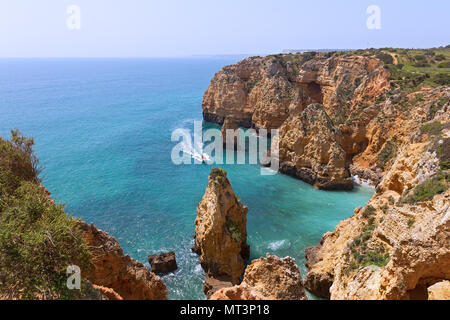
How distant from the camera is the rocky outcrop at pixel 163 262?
1047 inches

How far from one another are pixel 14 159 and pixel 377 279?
74.5 ft

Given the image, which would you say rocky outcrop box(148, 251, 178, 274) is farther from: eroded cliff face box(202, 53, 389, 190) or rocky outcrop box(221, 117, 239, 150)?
rocky outcrop box(221, 117, 239, 150)

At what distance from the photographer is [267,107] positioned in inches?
2549

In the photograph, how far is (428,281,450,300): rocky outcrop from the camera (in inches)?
416

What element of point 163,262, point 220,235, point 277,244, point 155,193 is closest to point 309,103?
point 155,193

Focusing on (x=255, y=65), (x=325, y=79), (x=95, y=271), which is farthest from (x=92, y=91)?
(x=95, y=271)

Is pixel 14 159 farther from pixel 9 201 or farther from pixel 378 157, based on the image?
pixel 378 157

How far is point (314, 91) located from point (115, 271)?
2651 inches

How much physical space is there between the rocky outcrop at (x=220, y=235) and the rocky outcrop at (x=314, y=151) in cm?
2088

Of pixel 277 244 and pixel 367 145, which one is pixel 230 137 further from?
pixel 277 244

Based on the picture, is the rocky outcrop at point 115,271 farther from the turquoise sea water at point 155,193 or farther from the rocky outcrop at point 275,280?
the turquoise sea water at point 155,193
